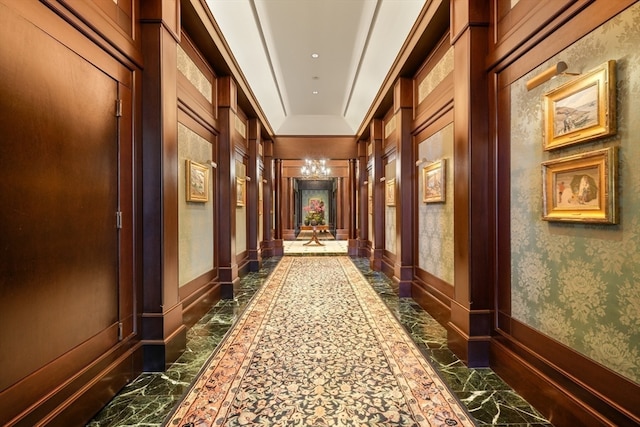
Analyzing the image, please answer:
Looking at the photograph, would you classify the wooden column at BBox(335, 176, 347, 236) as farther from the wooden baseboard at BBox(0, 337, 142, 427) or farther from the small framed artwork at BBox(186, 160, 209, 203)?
the wooden baseboard at BBox(0, 337, 142, 427)

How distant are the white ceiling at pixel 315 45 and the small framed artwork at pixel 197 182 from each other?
1.99 metres

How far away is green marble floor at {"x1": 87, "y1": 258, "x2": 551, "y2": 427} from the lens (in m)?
1.90

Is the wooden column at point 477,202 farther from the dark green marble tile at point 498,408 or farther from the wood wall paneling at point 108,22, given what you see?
the wood wall paneling at point 108,22

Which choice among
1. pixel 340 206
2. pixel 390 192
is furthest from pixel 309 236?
pixel 390 192

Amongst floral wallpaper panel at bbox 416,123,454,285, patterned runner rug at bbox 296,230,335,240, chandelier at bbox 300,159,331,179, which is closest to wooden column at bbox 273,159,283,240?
chandelier at bbox 300,159,331,179

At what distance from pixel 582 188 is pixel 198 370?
294 cm

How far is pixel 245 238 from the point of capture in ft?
22.1

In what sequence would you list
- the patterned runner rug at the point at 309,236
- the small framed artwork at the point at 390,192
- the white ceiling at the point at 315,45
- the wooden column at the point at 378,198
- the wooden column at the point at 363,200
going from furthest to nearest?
the patterned runner rug at the point at 309,236 < the wooden column at the point at 363,200 < the wooden column at the point at 378,198 < the small framed artwork at the point at 390,192 < the white ceiling at the point at 315,45

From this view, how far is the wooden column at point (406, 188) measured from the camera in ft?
15.3

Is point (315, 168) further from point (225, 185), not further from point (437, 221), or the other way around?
point (437, 221)

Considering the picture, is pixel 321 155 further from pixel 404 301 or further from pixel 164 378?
pixel 164 378

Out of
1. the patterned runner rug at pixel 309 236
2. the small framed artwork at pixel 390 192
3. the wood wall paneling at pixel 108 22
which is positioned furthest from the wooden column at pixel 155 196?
the patterned runner rug at pixel 309 236

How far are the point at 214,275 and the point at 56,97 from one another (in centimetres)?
317

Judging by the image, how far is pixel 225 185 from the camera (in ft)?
15.4
